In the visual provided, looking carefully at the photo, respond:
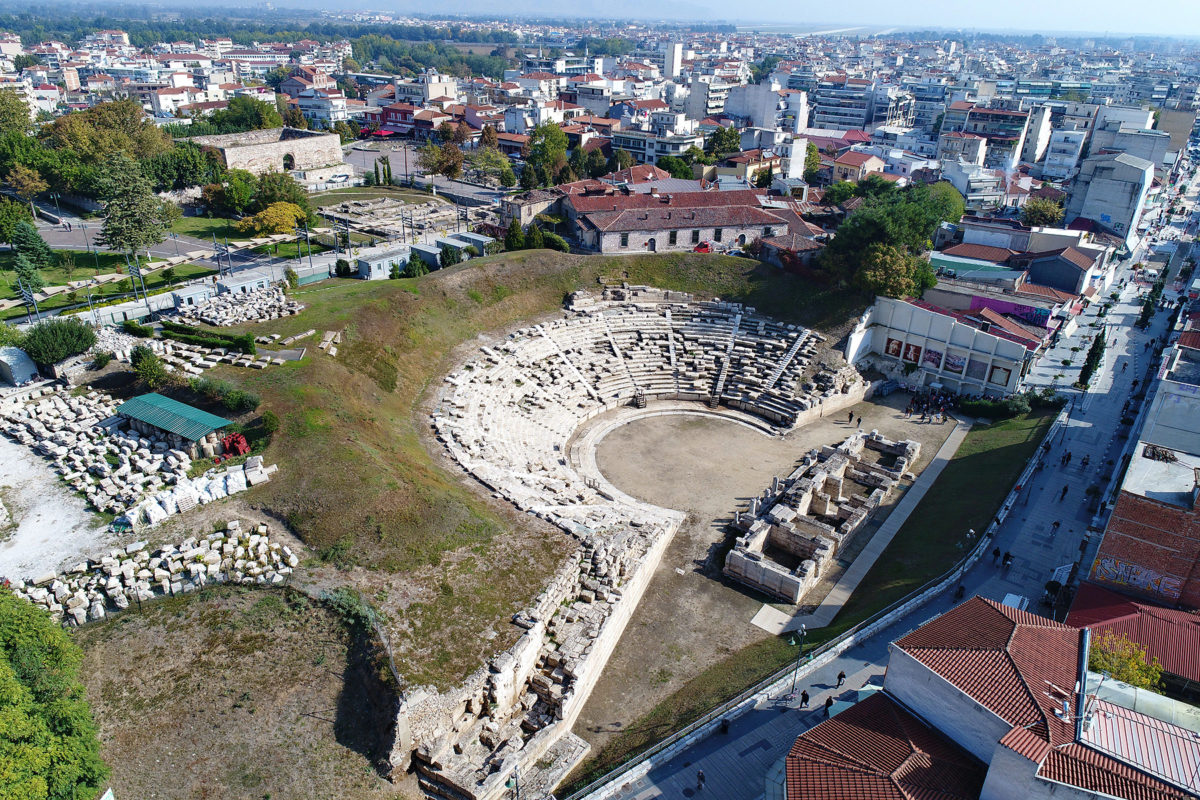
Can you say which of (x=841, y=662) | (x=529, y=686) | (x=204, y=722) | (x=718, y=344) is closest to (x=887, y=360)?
(x=718, y=344)

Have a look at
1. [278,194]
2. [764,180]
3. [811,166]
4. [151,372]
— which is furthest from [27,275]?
[811,166]

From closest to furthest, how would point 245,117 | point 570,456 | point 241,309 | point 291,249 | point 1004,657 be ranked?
point 1004,657
point 570,456
point 241,309
point 291,249
point 245,117

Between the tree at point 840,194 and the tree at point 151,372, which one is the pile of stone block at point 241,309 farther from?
the tree at point 840,194

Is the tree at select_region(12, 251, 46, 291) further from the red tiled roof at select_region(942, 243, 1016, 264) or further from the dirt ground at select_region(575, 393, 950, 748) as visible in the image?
the red tiled roof at select_region(942, 243, 1016, 264)

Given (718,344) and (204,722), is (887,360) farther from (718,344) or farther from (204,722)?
(204,722)

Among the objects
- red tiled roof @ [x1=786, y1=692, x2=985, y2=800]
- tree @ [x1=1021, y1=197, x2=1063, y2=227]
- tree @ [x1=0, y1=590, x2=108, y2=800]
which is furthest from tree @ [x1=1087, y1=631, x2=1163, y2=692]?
tree @ [x1=1021, y1=197, x2=1063, y2=227]

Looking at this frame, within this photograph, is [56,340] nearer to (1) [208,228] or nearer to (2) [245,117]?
(1) [208,228]
